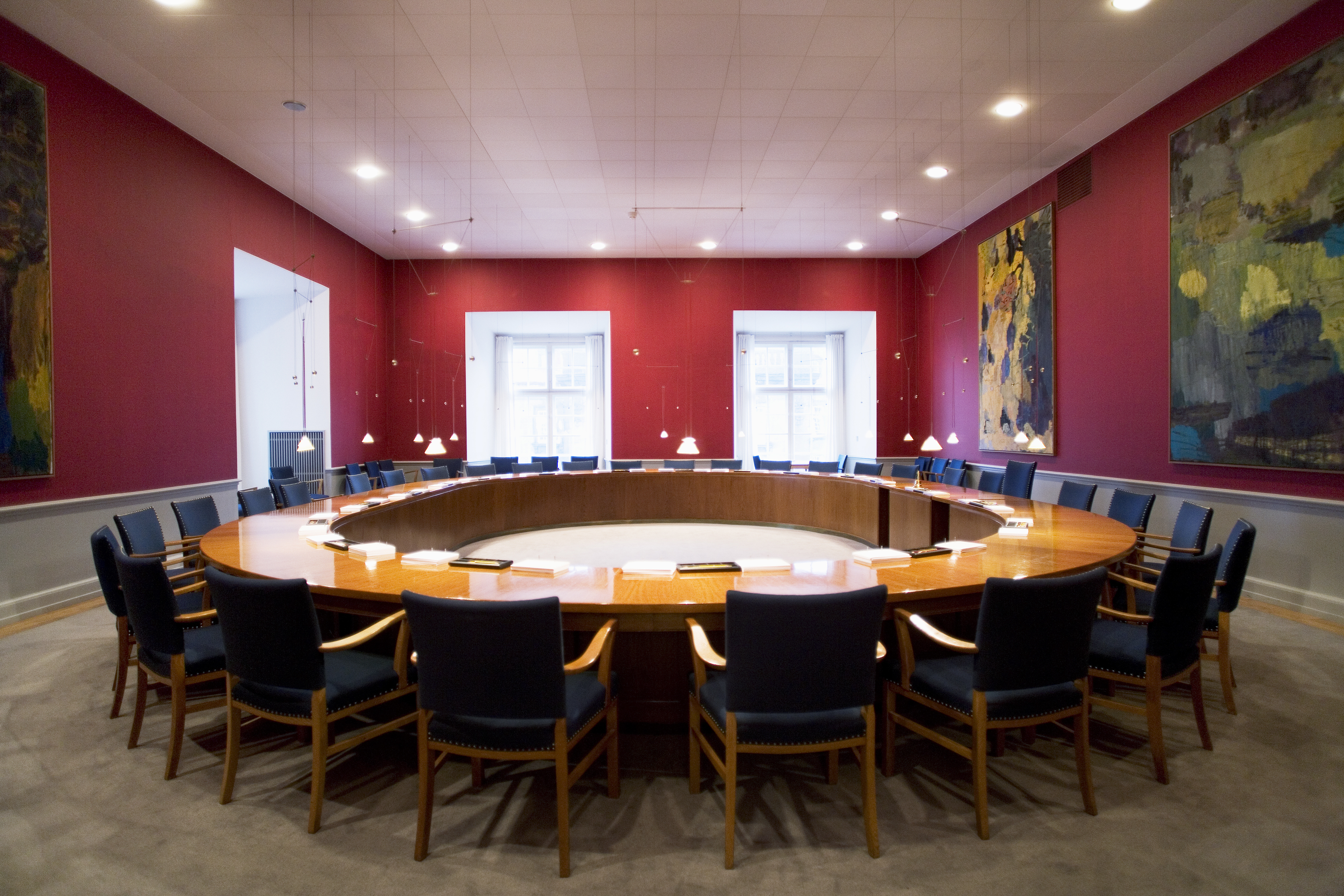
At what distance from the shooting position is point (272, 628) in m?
1.98

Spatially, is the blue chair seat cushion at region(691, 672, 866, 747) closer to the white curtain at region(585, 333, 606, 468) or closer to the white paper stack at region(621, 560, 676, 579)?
the white paper stack at region(621, 560, 676, 579)

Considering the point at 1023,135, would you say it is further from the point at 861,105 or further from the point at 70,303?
the point at 70,303

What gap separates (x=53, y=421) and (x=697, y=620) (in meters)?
5.35

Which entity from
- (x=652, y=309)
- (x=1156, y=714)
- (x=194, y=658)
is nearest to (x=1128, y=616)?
(x=1156, y=714)

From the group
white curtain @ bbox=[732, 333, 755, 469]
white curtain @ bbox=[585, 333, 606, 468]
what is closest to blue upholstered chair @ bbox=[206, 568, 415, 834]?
white curtain @ bbox=[732, 333, 755, 469]

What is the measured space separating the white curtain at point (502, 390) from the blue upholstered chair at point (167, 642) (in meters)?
9.41

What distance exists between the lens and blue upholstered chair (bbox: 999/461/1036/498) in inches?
237

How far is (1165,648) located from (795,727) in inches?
59.2

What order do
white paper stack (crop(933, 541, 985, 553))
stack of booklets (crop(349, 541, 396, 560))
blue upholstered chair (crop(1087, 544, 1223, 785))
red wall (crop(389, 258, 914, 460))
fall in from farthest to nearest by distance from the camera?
red wall (crop(389, 258, 914, 460)) < white paper stack (crop(933, 541, 985, 553)) < stack of booklets (crop(349, 541, 396, 560)) < blue upholstered chair (crop(1087, 544, 1223, 785))

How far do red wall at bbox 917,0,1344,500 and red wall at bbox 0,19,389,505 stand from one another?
348 inches

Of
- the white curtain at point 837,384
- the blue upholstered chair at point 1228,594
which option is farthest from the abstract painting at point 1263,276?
the white curtain at point 837,384

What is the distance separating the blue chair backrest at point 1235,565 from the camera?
272 cm

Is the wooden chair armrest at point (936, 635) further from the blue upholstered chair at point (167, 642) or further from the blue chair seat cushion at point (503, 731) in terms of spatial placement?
the blue upholstered chair at point (167, 642)

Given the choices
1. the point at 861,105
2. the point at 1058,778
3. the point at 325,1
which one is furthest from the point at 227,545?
the point at 861,105
